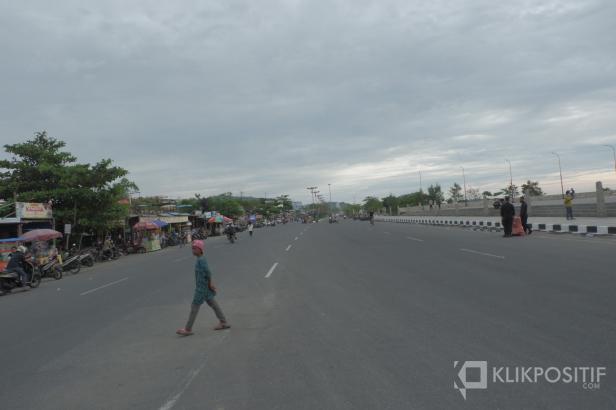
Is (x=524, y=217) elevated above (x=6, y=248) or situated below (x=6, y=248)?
below

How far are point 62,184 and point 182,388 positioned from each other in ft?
88.1

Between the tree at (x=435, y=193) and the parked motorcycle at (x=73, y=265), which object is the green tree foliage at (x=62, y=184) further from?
the tree at (x=435, y=193)

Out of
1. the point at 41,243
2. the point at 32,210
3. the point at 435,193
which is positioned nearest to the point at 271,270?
the point at 41,243

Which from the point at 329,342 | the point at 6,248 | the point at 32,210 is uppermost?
the point at 32,210

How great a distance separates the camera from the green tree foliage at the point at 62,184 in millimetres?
27297

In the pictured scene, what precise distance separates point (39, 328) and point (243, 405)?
6234 millimetres

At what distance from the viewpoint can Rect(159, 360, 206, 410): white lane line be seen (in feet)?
14.3

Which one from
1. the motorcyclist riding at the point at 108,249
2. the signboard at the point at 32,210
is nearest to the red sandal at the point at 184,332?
the signboard at the point at 32,210

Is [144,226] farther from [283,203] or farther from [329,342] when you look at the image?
[283,203]

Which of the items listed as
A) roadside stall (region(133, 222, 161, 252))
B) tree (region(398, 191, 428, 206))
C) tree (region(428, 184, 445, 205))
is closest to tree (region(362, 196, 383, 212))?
tree (region(398, 191, 428, 206))

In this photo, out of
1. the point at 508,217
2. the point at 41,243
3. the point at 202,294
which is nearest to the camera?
the point at 202,294

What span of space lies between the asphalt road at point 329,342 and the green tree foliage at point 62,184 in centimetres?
1709

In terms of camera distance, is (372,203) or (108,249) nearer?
(108,249)

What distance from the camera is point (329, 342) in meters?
6.08
